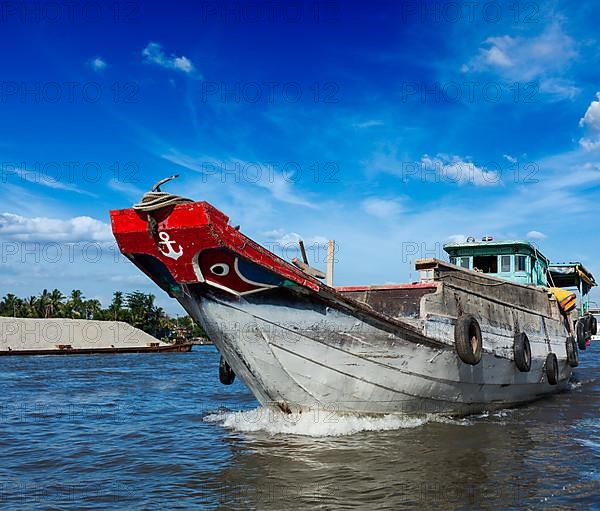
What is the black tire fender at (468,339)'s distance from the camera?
8703 millimetres

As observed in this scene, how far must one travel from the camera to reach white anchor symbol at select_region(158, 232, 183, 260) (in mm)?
6984

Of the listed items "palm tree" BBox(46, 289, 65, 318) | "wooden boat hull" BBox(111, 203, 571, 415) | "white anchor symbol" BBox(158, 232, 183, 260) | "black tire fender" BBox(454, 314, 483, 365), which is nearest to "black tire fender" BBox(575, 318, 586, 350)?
"wooden boat hull" BBox(111, 203, 571, 415)

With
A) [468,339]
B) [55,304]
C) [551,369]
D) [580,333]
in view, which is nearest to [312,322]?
[468,339]

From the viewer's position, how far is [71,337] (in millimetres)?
53750

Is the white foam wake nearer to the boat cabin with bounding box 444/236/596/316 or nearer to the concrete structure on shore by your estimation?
the boat cabin with bounding box 444/236/596/316

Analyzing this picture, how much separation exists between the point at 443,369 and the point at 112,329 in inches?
2068

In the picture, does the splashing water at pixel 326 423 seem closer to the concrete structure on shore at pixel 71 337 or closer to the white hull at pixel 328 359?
the white hull at pixel 328 359

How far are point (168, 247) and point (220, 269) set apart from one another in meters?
0.72

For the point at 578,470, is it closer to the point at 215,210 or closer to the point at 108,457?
the point at 215,210

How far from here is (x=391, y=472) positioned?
668 centimetres

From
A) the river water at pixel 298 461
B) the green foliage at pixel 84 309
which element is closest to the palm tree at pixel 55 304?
the green foliage at pixel 84 309

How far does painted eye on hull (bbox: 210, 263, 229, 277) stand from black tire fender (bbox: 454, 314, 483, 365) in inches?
141

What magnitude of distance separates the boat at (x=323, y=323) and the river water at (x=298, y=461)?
0.49 meters

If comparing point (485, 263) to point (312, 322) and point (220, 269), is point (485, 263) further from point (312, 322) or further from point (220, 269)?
point (220, 269)
